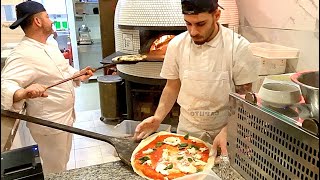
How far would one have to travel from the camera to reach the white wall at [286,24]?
818mm

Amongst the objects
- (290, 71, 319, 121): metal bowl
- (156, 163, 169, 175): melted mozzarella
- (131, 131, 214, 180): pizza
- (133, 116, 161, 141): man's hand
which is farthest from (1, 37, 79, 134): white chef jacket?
(290, 71, 319, 121): metal bowl

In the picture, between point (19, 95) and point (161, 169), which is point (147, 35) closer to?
point (19, 95)

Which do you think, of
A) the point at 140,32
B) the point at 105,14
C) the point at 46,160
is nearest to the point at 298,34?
the point at 46,160

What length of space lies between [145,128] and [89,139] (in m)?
2.12

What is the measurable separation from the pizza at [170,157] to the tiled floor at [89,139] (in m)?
0.79

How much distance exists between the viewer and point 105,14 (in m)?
3.84

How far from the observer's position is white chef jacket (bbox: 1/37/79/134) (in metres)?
1.89

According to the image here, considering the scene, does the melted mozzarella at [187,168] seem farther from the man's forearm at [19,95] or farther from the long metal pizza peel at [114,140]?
the man's forearm at [19,95]

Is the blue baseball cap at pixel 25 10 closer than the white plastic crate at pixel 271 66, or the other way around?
the white plastic crate at pixel 271 66

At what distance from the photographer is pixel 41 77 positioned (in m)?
2.02

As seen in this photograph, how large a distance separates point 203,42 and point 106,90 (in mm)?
2371

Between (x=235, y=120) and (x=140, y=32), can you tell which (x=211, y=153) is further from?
(x=140, y=32)

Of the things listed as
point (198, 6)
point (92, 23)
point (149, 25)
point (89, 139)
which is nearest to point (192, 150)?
point (198, 6)

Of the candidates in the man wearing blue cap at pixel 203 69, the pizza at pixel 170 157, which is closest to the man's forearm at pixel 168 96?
the man wearing blue cap at pixel 203 69
